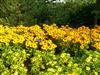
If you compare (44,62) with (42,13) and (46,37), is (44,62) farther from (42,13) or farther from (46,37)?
(42,13)

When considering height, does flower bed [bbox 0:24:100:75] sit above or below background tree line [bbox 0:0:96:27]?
above

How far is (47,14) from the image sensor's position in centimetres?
1309

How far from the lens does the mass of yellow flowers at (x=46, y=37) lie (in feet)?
24.9

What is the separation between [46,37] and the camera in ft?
27.0

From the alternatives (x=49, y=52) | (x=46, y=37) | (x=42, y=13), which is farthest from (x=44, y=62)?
(x=42, y=13)

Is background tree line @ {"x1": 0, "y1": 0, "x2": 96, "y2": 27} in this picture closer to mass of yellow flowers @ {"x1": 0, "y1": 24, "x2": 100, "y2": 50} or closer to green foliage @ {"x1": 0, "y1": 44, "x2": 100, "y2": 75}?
mass of yellow flowers @ {"x1": 0, "y1": 24, "x2": 100, "y2": 50}

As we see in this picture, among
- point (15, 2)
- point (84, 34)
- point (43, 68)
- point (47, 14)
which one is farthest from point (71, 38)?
point (47, 14)

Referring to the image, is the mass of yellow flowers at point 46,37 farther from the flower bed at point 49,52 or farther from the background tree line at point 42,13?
the background tree line at point 42,13

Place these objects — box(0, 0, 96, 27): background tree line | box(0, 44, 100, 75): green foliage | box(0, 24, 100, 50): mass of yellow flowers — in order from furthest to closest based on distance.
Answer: box(0, 0, 96, 27): background tree line → box(0, 24, 100, 50): mass of yellow flowers → box(0, 44, 100, 75): green foliage

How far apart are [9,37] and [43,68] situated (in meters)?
1.20

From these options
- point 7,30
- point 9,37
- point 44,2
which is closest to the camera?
point 9,37

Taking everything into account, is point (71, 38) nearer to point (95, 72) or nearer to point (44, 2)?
point (95, 72)

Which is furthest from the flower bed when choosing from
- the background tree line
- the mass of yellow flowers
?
the background tree line

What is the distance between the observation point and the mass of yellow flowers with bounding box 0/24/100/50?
7.58 m
